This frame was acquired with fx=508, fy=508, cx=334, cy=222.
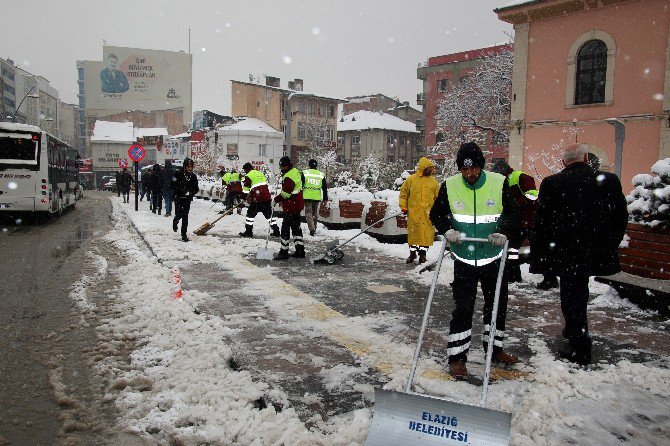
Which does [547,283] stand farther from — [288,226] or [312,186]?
[312,186]

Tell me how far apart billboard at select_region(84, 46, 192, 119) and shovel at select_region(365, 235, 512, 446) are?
52.6 metres

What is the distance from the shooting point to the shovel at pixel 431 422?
252cm

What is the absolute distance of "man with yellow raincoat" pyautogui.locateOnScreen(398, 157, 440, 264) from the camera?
341 inches

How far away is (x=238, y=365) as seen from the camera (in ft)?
13.8

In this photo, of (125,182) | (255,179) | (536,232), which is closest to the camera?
(536,232)

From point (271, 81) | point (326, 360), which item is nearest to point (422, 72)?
point (271, 81)

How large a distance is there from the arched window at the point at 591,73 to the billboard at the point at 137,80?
41811 mm

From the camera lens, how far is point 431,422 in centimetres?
262

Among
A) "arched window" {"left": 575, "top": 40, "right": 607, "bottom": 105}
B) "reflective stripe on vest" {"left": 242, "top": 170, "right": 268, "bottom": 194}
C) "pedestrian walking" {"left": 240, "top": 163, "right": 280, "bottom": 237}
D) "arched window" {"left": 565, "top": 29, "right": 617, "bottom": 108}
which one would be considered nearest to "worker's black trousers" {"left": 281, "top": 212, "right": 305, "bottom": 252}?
"pedestrian walking" {"left": 240, "top": 163, "right": 280, "bottom": 237}

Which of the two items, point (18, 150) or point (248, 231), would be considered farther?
point (18, 150)

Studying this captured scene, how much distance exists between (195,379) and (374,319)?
2.33 m

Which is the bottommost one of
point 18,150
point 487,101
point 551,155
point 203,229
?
point 203,229

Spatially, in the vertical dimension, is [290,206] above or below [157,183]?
below

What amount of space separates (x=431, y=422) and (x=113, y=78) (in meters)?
54.1
